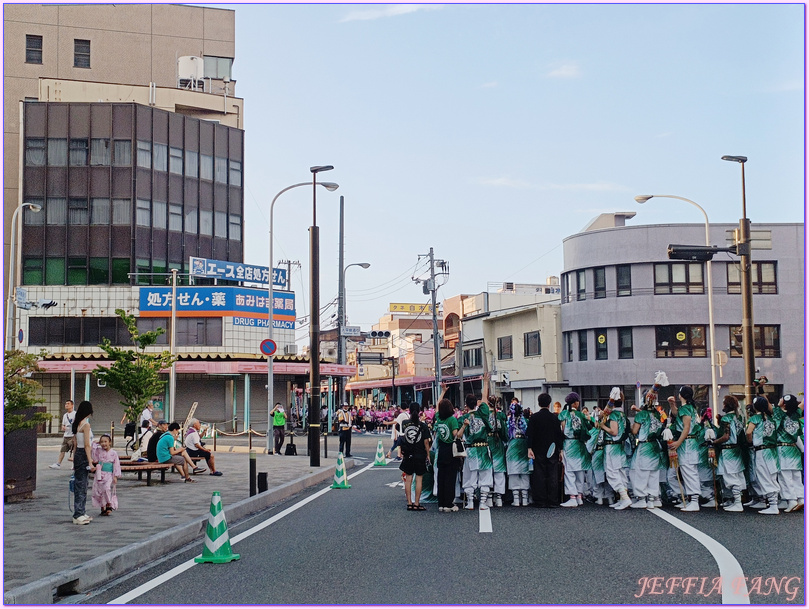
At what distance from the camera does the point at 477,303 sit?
2645 inches

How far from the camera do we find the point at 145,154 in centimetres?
4706

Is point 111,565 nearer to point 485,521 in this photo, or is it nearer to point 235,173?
point 485,521

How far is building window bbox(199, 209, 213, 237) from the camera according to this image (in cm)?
4906

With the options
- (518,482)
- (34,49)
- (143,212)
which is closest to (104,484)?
(518,482)

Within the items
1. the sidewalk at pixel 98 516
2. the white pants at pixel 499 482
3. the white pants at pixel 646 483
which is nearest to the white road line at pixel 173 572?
the sidewalk at pixel 98 516

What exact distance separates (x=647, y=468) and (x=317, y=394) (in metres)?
12.0

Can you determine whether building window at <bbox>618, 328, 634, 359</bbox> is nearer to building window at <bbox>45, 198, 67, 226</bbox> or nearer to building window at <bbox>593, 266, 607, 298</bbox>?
building window at <bbox>593, 266, 607, 298</bbox>

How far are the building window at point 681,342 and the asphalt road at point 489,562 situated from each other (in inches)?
1337

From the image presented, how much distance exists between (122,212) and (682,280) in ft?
96.7

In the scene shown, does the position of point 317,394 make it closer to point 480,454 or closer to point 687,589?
point 480,454

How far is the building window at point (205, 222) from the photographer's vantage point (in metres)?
49.1

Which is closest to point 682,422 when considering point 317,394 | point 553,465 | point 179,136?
point 553,465

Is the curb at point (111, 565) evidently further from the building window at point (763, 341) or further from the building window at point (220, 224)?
the building window at point (220, 224)

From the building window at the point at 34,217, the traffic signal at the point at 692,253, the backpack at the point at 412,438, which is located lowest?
the backpack at the point at 412,438
